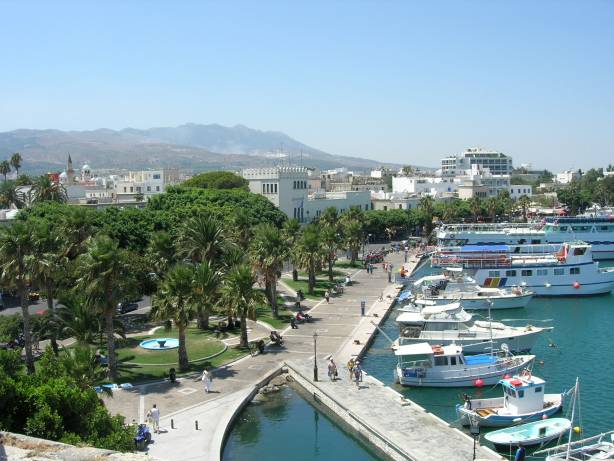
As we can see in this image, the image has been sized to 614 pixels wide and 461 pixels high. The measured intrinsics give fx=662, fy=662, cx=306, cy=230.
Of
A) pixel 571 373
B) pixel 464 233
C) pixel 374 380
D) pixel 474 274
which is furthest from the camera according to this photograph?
pixel 464 233

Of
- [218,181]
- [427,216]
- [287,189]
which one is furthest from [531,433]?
[218,181]

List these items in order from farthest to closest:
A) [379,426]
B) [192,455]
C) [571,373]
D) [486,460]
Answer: [571,373] < [379,426] < [192,455] < [486,460]

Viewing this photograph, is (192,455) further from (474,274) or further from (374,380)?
(474,274)

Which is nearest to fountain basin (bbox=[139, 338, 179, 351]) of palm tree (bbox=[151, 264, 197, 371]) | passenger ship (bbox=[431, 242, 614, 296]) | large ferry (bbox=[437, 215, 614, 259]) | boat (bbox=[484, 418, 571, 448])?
palm tree (bbox=[151, 264, 197, 371])

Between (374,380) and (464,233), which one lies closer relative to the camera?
(374,380)

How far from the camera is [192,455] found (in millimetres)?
26750

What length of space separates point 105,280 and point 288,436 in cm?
1236

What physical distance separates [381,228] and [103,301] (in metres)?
80.9

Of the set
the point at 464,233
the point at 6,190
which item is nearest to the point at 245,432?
the point at 464,233

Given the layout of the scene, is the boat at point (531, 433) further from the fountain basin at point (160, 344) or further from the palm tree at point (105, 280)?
the fountain basin at point (160, 344)

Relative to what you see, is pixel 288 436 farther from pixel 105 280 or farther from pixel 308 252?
pixel 308 252

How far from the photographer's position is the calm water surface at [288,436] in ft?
96.6

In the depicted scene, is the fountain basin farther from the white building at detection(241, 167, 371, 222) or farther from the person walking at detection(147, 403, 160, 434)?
the white building at detection(241, 167, 371, 222)

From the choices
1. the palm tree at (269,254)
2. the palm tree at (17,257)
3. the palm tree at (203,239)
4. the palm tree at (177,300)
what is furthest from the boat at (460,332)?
the palm tree at (17,257)
